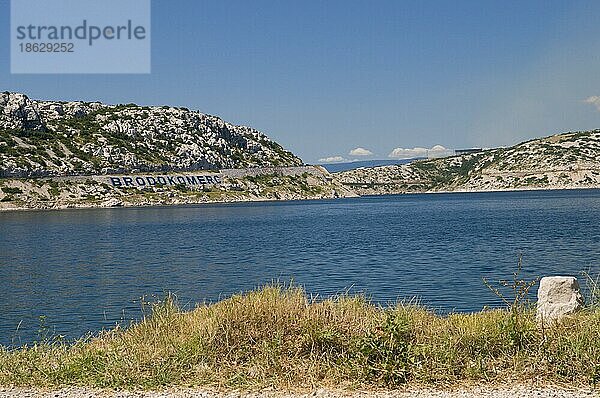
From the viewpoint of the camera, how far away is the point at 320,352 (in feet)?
32.5

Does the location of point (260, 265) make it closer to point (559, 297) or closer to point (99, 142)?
point (559, 297)

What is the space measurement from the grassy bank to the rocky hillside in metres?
139

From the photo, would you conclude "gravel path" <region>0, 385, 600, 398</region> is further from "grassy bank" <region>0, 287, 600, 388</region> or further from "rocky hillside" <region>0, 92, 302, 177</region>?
"rocky hillside" <region>0, 92, 302, 177</region>

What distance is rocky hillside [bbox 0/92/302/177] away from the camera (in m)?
148

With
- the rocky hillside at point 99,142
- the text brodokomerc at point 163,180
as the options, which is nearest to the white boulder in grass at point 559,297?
the rocky hillside at point 99,142

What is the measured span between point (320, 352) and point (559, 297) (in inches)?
181

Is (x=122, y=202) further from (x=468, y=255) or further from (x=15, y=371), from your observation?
(x=15, y=371)

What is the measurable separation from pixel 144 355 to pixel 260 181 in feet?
576

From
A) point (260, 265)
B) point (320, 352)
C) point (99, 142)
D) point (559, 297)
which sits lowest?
point (260, 265)

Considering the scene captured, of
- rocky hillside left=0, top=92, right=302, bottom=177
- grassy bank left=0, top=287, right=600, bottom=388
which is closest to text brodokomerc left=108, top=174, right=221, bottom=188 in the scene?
rocky hillside left=0, top=92, right=302, bottom=177

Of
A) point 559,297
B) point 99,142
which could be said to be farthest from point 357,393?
point 99,142

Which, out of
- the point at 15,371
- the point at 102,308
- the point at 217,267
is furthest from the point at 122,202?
the point at 15,371

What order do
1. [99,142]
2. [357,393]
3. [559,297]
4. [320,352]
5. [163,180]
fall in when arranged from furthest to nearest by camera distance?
[99,142]
[163,180]
[559,297]
[320,352]
[357,393]

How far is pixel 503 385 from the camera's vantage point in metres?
8.74
